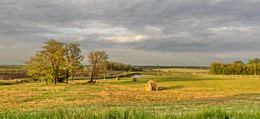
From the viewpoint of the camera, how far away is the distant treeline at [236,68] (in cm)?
11031

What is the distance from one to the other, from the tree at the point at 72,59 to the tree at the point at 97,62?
3.49 metres

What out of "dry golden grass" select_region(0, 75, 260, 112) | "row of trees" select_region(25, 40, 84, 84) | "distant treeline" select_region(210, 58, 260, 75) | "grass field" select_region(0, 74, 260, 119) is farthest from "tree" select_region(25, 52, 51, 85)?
"distant treeline" select_region(210, 58, 260, 75)

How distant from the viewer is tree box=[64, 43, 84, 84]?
52231mm

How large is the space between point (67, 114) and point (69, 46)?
5440 centimetres

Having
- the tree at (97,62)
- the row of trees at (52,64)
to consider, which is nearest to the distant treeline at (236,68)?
the tree at (97,62)

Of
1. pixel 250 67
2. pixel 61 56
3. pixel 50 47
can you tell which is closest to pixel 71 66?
pixel 61 56

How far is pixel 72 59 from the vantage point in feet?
181

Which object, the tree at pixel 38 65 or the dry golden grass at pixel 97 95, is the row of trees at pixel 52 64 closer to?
the tree at pixel 38 65

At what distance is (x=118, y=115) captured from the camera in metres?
5.39

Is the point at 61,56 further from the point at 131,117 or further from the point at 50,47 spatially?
the point at 131,117

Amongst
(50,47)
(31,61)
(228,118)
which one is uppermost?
(50,47)

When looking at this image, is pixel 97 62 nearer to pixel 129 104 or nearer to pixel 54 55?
pixel 54 55

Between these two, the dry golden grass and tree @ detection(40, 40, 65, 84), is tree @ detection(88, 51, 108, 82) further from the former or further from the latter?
the dry golden grass

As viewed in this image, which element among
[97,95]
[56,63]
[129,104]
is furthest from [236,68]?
[129,104]
